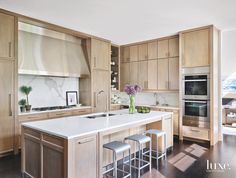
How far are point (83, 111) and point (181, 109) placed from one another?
2566 millimetres

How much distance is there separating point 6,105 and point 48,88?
128 centimetres

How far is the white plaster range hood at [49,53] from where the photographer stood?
3924mm

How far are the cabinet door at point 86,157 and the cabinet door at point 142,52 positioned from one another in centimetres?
414

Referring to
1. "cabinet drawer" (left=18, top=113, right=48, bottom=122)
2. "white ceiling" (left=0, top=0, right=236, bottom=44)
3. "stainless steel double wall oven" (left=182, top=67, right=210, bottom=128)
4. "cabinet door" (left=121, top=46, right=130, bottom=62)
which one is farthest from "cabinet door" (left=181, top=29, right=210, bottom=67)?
"cabinet drawer" (left=18, top=113, right=48, bottom=122)

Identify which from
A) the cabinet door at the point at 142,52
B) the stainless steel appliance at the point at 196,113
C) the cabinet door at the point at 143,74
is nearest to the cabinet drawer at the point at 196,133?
the stainless steel appliance at the point at 196,113

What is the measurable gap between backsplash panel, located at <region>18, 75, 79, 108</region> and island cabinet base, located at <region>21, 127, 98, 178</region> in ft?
6.54

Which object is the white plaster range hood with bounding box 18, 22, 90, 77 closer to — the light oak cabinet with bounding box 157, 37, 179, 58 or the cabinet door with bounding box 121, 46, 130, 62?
the cabinet door with bounding box 121, 46, 130, 62

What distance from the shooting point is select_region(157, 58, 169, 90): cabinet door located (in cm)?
536

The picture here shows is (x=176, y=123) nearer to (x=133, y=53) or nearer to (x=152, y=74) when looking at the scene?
(x=152, y=74)

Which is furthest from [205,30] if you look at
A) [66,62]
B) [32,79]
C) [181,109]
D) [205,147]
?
[32,79]

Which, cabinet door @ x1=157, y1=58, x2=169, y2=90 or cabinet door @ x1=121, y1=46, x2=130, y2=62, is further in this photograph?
cabinet door @ x1=121, y1=46, x2=130, y2=62

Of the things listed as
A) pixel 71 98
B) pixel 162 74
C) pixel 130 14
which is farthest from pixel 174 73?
pixel 71 98

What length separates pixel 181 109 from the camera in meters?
4.77

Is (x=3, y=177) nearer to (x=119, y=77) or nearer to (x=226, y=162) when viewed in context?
(x=226, y=162)
